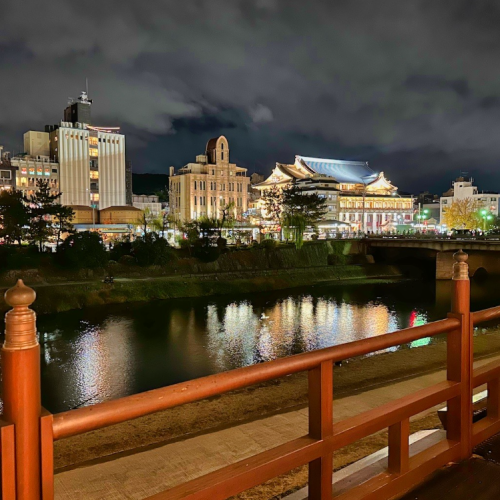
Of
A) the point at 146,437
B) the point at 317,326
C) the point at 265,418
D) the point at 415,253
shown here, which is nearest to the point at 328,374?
the point at 265,418

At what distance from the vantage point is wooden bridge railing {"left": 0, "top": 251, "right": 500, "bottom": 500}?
1731 mm

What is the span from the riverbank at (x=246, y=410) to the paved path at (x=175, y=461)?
0.69m

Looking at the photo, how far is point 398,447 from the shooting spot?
123 inches

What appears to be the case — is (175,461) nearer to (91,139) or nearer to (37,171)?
(37,171)

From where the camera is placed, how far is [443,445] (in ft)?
11.4

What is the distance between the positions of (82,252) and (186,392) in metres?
32.7

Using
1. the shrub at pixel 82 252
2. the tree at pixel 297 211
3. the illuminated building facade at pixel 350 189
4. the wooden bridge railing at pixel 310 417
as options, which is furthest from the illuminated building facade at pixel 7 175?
the wooden bridge railing at pixel 310 417

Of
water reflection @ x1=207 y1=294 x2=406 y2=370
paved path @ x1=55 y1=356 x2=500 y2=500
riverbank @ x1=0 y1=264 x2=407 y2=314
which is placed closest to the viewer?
paved path @ x1=55 y1=356 x2=500 y2=500

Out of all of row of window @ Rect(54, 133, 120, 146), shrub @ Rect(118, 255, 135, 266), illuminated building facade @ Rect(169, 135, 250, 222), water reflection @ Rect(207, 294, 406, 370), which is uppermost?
row of window @ Rect(54, 133, 120, 146)

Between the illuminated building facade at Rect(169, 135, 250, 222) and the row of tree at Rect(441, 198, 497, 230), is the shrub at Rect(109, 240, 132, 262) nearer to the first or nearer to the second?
the illuminated building facade at Rect(169, 135, 250, 222)

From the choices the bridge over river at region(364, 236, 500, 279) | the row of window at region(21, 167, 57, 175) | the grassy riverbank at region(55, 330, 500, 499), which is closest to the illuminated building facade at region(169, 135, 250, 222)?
the row of window at region(21, 167, 57, 175)

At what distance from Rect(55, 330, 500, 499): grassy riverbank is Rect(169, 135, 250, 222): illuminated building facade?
194ft

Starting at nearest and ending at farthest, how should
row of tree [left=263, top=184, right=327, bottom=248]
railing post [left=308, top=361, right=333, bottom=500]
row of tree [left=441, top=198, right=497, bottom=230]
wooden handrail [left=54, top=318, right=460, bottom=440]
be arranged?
wooden handrail [left=54, top=318, right=460, bottom=440] → railing post [left=308, top=361, right=333, bottom=500] → row of tree [left=263, top=184, right=327, bottom=248] → row of tree [left=441, top=198, right=497, bottom=230]

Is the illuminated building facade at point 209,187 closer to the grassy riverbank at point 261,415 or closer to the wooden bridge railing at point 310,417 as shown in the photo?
the grassy riverbank at point 261,415
